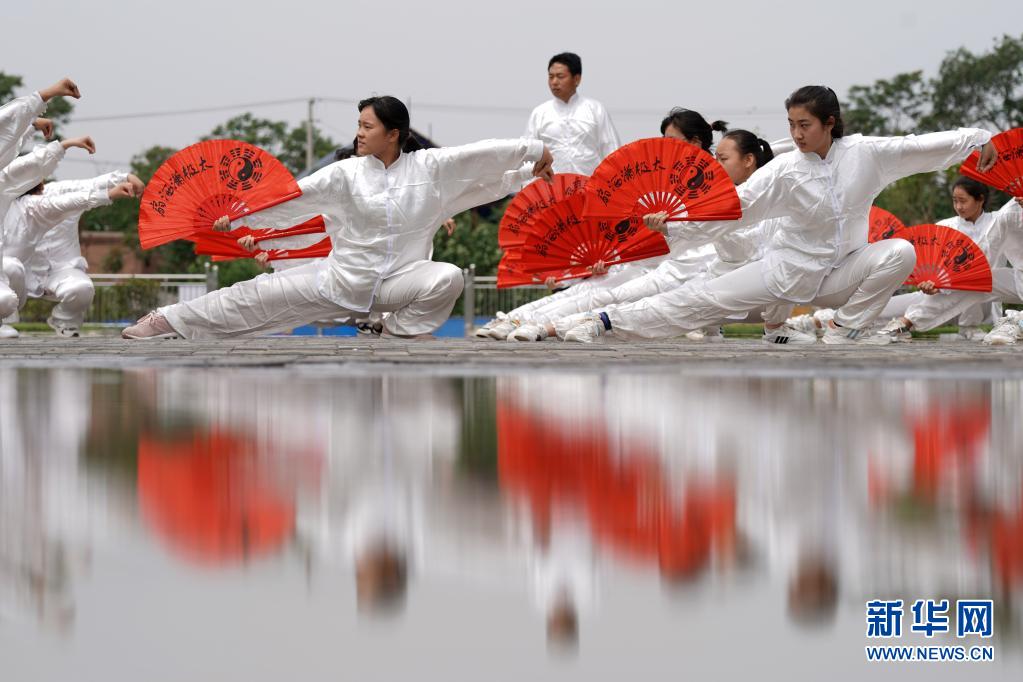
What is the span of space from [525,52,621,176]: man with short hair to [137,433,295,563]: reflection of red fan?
8034mm

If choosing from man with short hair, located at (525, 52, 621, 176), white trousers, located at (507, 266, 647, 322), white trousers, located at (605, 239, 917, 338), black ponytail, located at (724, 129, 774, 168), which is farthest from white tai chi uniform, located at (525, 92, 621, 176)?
white trousers, located at (605, 239, 917, 338)

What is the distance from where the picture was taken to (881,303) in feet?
27.8

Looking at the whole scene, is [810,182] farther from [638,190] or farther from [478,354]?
[478,354]

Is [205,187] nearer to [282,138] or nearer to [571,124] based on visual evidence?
[571,124]

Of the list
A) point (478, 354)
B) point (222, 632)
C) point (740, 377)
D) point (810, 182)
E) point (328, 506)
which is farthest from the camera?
point (810, 182)

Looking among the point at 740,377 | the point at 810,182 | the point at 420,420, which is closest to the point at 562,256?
the point at 810,182

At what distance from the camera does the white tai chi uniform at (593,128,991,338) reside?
8.13 metres

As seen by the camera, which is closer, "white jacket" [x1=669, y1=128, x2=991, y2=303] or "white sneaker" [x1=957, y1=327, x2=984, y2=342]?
"white jacket" [x1=669, y1=128, x2=991, y2=303]

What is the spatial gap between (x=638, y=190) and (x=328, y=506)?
6.20m

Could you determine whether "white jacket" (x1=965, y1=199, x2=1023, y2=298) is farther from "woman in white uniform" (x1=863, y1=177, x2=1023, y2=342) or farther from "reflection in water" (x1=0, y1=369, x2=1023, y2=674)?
"reflection in water" (x1=0, y1=369, x2=1023, y2=674)

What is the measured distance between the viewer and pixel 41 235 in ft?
38.7

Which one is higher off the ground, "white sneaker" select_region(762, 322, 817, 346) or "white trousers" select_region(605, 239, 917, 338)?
"white trousers" select_region(605, 239, 917, 338)

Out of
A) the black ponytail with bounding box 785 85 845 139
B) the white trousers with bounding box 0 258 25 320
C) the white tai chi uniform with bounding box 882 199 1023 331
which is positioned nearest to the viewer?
the black ponytail with bounding box 785 85 845 139

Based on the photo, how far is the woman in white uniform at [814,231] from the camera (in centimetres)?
810
